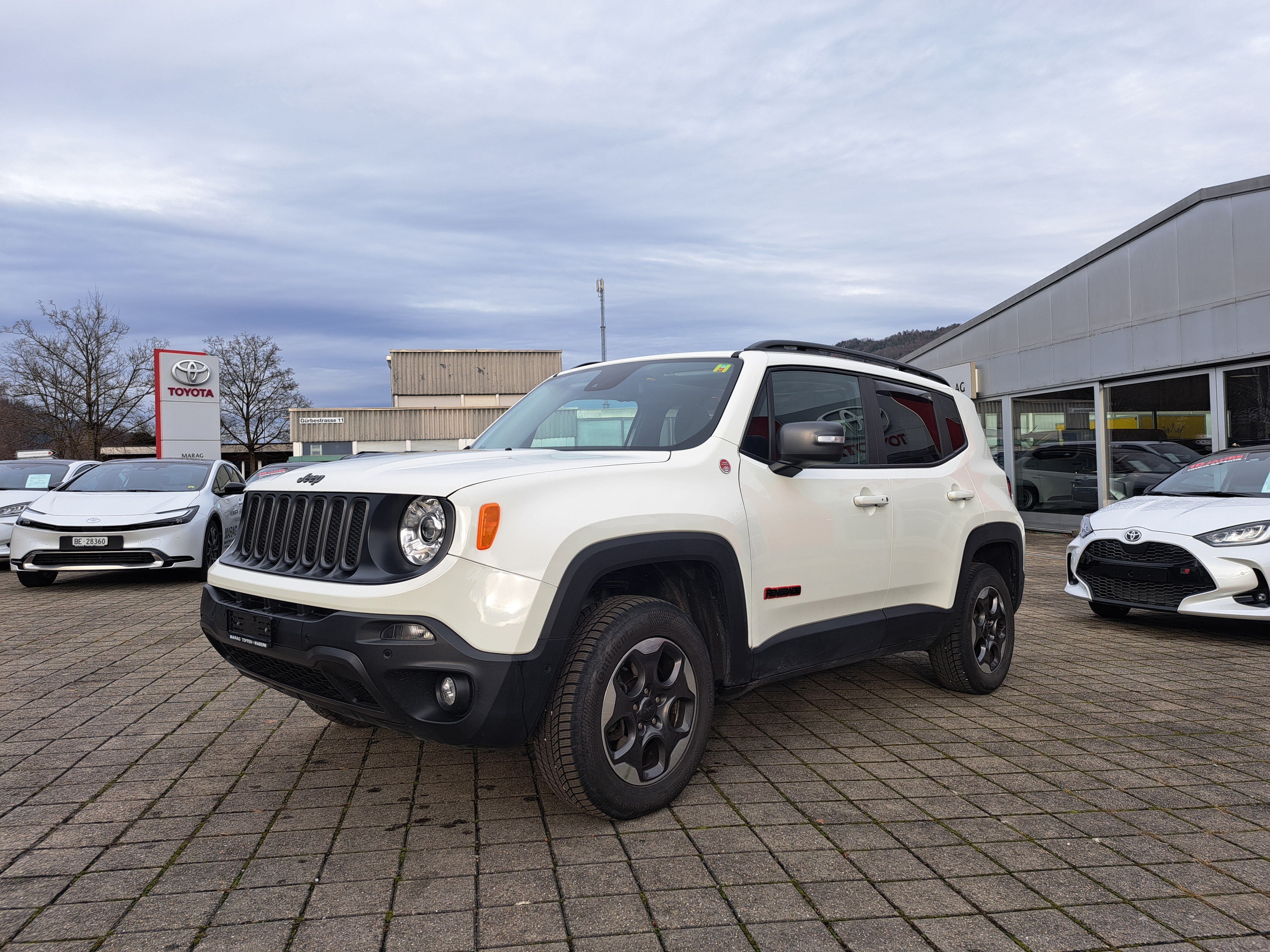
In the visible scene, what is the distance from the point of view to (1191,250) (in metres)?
12.3

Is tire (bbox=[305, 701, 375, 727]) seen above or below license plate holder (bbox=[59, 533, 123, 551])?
below

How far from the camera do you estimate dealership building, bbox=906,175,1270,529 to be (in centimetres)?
1150

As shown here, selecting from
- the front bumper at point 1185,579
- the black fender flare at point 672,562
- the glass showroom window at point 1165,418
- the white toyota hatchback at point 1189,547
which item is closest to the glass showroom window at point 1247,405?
the glass showroom window at point 1165,418

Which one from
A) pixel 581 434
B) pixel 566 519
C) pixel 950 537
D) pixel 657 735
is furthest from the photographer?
pixel 950 537

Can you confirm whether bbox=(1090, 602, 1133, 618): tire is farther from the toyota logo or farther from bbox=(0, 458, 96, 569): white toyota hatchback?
the toyota logo

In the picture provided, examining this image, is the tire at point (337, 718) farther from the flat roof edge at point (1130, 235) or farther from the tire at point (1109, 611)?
the flat roof edge at point (1130, 235)

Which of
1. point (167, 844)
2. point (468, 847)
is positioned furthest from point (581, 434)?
point (167, 844)

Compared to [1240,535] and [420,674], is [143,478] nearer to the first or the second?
[420,674]

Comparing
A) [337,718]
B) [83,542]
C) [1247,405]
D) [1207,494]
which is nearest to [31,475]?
[83,542]

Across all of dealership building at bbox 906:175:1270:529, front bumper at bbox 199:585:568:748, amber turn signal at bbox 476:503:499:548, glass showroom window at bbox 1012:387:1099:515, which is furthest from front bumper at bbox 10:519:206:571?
glass showroom window at bbox 1012:387:1099:515

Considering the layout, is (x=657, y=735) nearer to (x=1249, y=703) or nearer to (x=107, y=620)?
(x=1249, y=703)

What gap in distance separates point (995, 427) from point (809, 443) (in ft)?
51.0

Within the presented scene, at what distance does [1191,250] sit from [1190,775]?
10.8m

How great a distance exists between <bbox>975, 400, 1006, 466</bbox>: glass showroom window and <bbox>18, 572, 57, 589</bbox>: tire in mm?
15224
